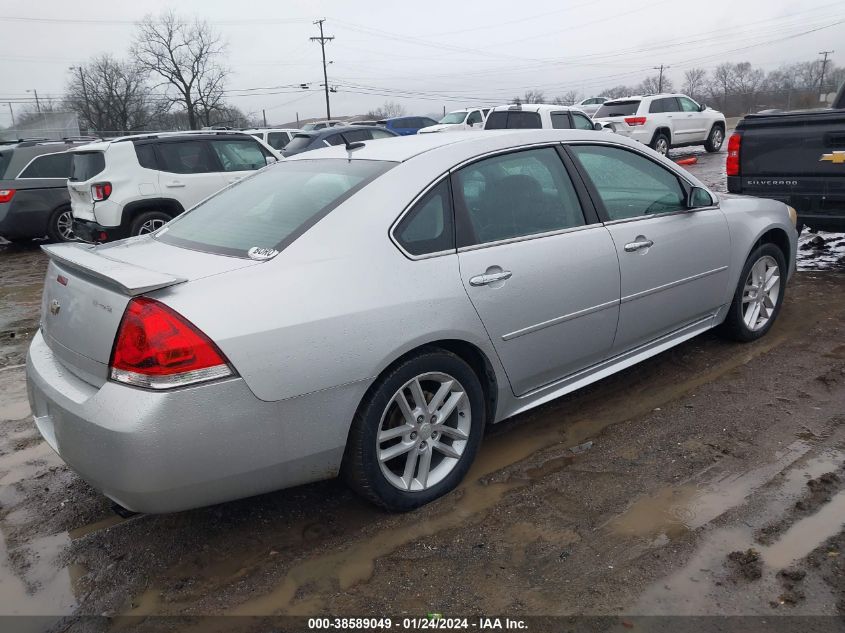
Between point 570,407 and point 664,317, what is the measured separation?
2.51ft

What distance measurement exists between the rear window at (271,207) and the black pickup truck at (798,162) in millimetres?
4766

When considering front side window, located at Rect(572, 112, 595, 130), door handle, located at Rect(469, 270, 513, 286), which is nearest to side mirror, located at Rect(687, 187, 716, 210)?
door handle, located at Rect(469, 270, 513, 286)

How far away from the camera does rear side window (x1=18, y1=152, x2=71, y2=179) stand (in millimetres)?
10781

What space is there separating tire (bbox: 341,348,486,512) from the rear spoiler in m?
0.90

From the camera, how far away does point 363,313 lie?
2.65 meters

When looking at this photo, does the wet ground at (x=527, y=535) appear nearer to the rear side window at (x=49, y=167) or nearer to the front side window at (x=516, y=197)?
the front side window at (x=516, y=197)

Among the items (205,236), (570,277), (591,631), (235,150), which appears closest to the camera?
(591,631)

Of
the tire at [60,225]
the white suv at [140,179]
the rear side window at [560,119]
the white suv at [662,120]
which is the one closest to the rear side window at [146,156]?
the white suv at [140,179]

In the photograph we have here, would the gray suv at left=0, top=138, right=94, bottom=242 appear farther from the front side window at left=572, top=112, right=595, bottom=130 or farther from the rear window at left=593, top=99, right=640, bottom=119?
the rear window at left=593, top=99, right=640, bottom=119

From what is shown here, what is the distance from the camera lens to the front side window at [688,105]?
19.4 meters

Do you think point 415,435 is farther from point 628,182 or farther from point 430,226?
point 628,182

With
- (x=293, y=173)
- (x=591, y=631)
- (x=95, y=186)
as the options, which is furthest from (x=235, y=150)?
(x=591, y=631)

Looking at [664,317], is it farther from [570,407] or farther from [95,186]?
[95,186]

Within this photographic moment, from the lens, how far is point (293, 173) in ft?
11.7
